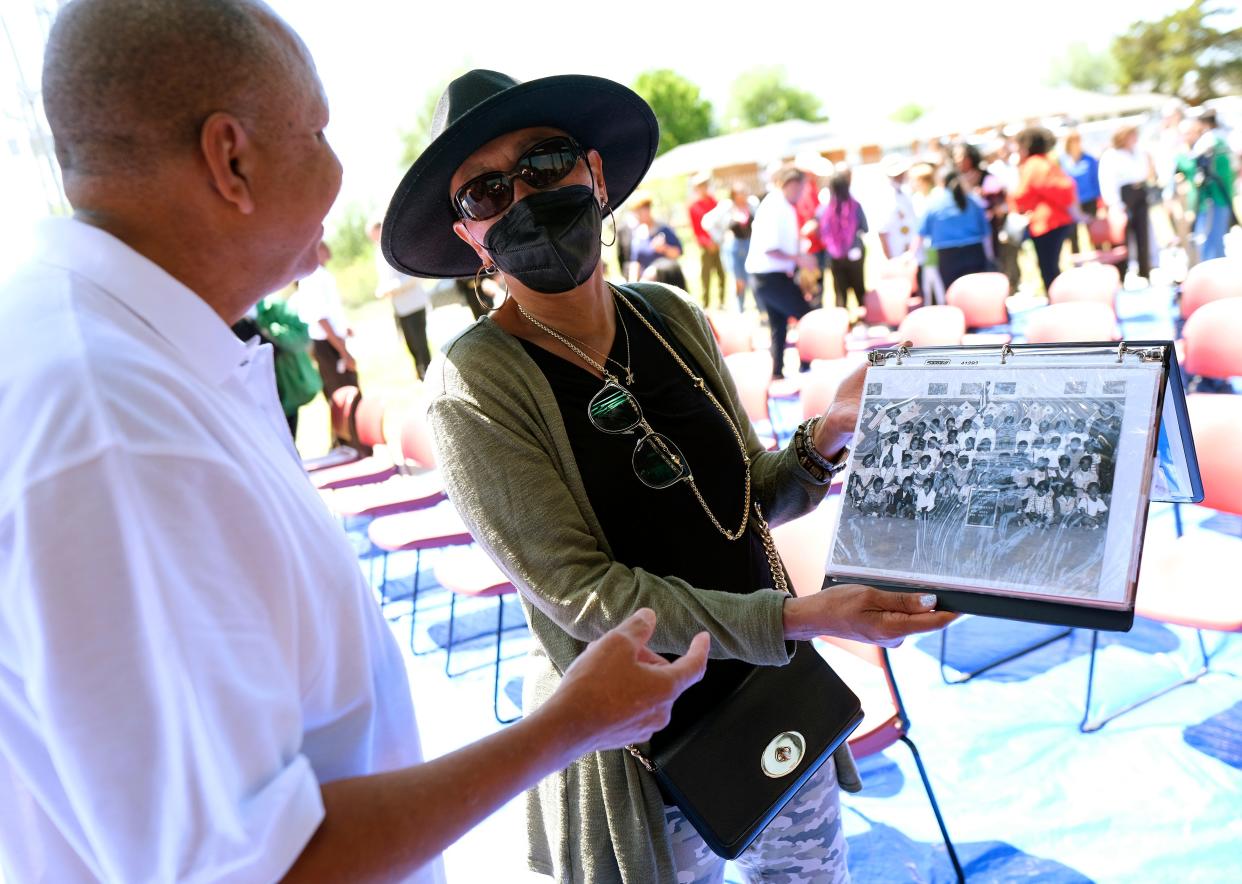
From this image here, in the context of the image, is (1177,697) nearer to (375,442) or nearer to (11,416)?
(11,416)

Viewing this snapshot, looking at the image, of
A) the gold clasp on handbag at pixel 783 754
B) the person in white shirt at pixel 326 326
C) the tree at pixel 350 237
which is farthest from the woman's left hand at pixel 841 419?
the tree at pixel 350 237

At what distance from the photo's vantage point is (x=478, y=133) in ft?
5.01

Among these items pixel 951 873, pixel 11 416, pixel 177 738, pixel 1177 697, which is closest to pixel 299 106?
pixel 11 416

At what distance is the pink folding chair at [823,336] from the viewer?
6.85m

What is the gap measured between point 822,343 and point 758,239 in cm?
245

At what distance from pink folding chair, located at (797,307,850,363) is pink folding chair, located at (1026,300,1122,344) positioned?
1548 millimetres

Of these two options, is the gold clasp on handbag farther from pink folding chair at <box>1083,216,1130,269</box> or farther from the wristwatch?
pink folding chair at <box>1083,216,1130,269</box>

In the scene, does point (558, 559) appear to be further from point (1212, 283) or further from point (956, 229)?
point (956, 229)

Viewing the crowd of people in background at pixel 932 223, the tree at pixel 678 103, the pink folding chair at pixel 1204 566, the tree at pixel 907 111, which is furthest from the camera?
the tree at pixel 907 111

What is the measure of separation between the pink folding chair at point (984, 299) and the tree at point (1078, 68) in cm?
9155

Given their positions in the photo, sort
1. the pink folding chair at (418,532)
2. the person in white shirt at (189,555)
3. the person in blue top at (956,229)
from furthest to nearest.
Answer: the person in blue top at (956,229) → the pink folding chair at (418,532) → the person in white shirt at (189,555)

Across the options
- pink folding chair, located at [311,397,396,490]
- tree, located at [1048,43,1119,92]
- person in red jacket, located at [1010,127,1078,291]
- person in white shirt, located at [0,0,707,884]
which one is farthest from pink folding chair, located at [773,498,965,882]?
tree, located at [1048,43,1119,92]

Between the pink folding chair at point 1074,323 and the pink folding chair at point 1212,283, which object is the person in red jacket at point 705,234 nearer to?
the pink folding chair at point 1212,283

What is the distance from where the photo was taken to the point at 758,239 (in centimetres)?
901
